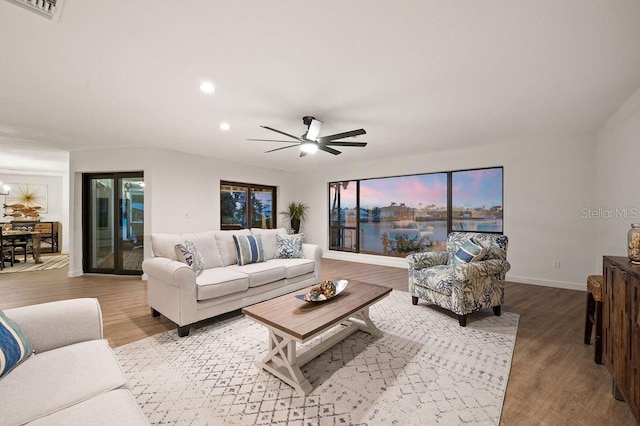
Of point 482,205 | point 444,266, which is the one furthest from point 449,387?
point 482,205

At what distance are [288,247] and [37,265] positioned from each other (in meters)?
6.27

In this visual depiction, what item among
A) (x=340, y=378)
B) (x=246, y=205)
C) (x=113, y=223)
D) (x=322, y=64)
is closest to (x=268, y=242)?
(x=340, y=378)

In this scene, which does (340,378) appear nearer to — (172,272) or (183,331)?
(183,331)

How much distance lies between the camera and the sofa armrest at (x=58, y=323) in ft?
4.58

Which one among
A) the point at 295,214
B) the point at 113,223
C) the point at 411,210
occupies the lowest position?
the point at 113,223

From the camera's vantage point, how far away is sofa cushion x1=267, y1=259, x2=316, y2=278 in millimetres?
3605

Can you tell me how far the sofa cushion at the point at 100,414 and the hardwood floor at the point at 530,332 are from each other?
1.80 metres

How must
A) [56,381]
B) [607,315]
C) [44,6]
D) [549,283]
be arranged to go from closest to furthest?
[56,381], [44,6], [607,315], [549,283]

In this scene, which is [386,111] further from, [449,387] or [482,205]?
[482,205]

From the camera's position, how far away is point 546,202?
4.26 metres

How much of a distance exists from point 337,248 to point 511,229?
3.90 meters

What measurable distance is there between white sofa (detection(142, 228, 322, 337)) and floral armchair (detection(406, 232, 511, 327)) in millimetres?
1557

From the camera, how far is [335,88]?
2.57m

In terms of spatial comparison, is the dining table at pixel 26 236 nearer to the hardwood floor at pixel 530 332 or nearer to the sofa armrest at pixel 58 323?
the hardwood floor at pixel 530 332
